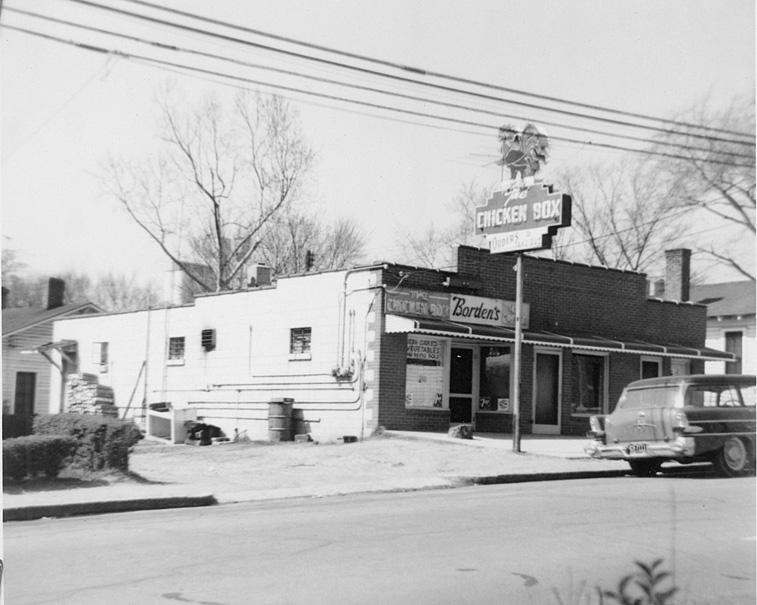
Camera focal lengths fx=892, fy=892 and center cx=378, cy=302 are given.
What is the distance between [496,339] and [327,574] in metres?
Answer: 15.2

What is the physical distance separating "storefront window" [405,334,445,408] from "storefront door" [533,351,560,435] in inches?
125

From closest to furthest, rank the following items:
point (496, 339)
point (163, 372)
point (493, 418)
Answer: point (496, 339) → point (493, 418) → point (163, 372)

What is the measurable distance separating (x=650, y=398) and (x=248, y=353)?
42.4ft

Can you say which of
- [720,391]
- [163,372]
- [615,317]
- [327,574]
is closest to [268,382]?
[163,372]

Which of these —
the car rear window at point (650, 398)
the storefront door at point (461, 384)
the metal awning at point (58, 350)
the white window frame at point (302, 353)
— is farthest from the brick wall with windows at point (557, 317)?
the metal awning at point (58, 350)

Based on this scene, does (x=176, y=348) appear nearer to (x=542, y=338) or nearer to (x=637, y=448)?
(x=542, y=338)

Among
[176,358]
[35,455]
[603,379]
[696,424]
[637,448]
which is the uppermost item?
[176,358]

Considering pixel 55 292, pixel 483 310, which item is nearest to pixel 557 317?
pixel 483 310

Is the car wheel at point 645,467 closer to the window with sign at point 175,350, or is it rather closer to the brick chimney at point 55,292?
the brick chimney at point 55,292

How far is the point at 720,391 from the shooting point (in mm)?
14406

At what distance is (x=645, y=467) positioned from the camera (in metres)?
15.8

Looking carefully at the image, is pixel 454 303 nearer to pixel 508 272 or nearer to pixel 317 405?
pixel 508 272

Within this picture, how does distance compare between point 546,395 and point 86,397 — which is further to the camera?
point 86,397

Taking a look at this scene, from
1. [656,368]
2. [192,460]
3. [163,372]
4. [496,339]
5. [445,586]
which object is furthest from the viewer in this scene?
[163,372]
